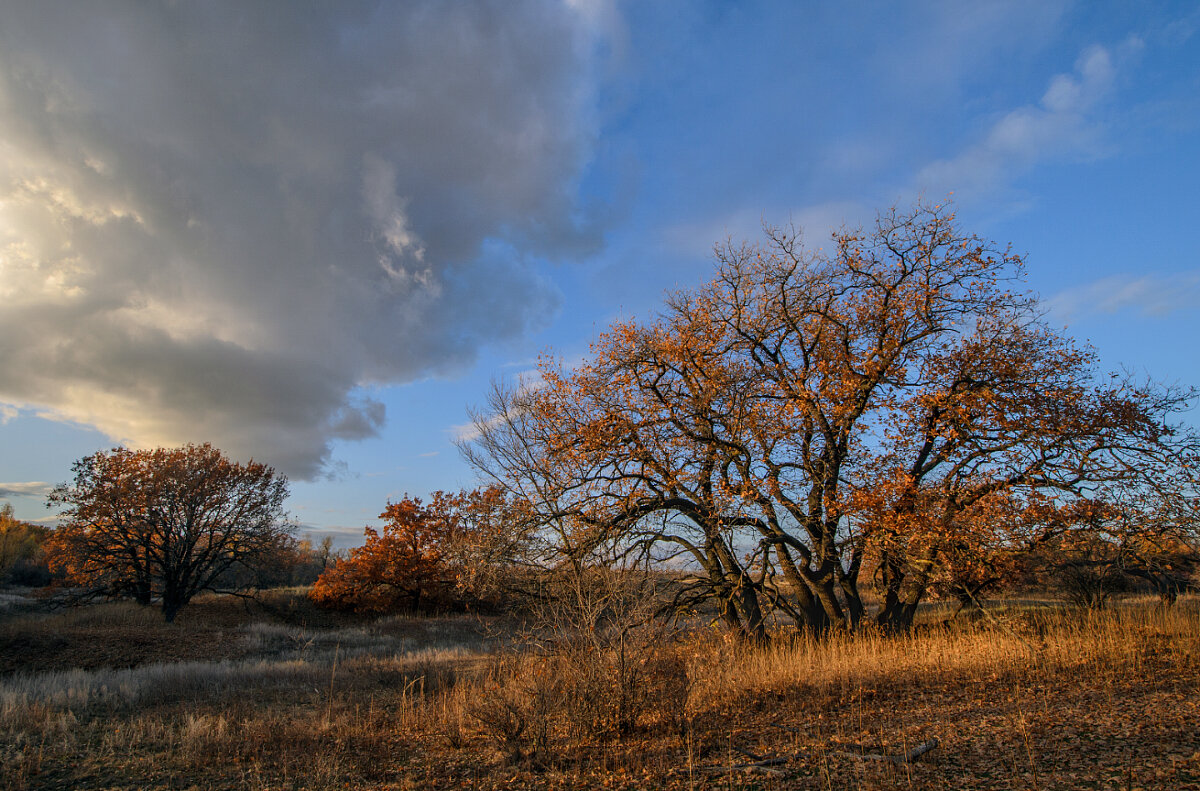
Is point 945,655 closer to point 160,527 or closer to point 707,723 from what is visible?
point 707,723

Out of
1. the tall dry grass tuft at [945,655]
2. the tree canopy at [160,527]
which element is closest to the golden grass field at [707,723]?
the tall dry grass tuft at [945,655]

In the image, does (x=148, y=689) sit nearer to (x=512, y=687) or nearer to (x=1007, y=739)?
(x=512, y=687)

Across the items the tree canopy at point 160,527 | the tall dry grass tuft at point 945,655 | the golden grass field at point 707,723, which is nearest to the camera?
the golden grass field at point 707,723

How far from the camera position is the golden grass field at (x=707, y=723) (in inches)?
188

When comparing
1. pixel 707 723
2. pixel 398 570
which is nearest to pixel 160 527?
pixel 398 570

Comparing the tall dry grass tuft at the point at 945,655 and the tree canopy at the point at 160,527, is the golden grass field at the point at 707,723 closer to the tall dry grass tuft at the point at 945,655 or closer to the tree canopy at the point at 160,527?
the tall dry grass tuft at the point at 945,655

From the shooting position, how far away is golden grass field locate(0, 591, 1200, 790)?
4770 mm

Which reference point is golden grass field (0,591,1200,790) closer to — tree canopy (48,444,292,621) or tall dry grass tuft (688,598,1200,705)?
tall dry grass tuft (688,598,1200,705)

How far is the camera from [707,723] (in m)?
6.56

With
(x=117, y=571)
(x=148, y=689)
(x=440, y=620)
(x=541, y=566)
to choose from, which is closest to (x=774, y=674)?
(x=541, y=566)

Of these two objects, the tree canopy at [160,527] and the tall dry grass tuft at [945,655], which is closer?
the tall dry grass tuft at [945,655]

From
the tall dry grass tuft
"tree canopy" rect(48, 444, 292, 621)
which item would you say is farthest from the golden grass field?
"tree canopy" rect(48, 444, 292, 621)

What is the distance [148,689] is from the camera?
447 inches

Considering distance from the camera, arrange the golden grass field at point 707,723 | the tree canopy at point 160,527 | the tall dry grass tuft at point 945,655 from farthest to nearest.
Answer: the tree canopy at point 160,527 < the tall dry grass tuft at point 945,655 < the golden grass field at point 707,723
